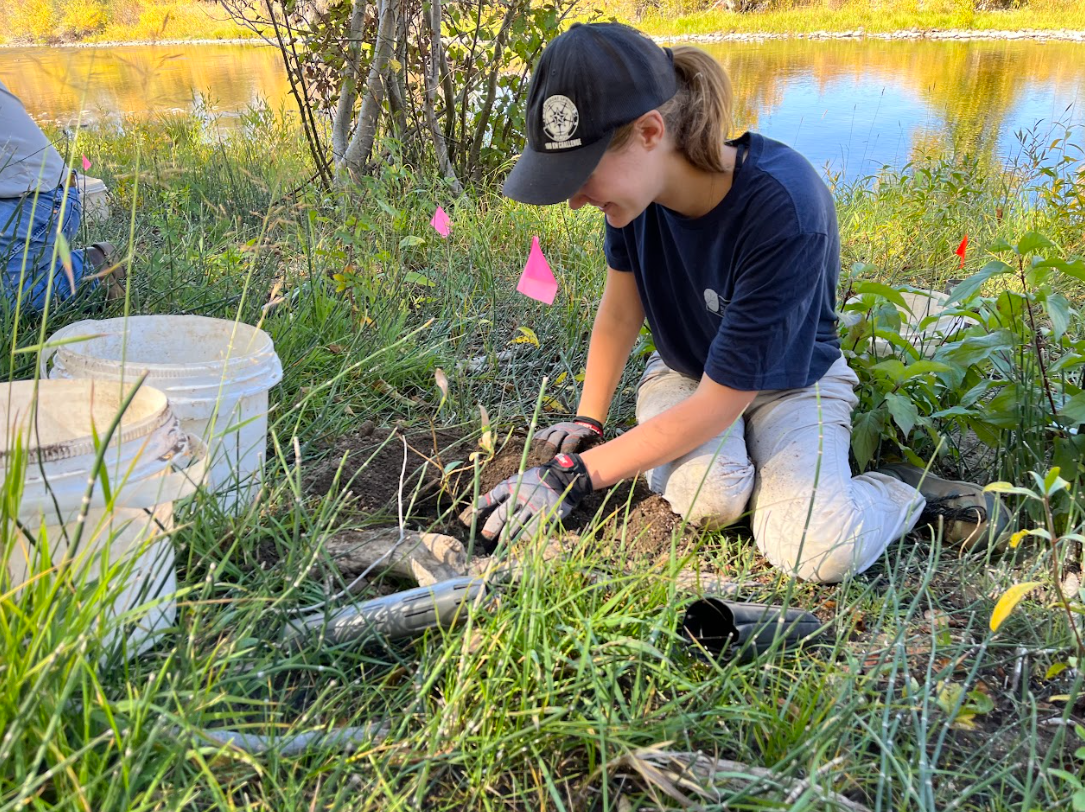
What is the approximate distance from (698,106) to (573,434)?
804mm

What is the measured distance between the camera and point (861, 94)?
907 cm

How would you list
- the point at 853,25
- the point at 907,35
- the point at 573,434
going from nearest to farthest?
the point at 573,434
the point at 907,35
the point at 853,25

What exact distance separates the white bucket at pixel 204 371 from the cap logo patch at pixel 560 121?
2.09 ft

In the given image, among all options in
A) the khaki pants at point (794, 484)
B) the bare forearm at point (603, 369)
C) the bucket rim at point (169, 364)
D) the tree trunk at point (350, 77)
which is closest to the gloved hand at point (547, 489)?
the khaki pants at point (794, 484)

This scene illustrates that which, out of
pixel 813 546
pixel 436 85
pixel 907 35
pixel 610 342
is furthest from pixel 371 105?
pixel 907 35

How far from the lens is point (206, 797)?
1062 mm

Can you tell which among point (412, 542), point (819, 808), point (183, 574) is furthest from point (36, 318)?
point (819, 808)

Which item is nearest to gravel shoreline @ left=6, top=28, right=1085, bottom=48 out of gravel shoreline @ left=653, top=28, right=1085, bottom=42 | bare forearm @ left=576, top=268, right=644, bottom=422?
gravel shoreline @ left=653, top=28, right=1085, bottom=42

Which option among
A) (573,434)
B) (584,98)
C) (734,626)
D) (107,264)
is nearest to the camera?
(734,626)

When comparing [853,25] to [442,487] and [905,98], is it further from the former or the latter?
[442,487]

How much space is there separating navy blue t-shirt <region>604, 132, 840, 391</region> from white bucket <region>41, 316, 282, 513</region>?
2.97 ft

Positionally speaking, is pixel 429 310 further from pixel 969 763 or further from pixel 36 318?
pixel 969 763

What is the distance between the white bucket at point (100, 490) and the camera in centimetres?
103

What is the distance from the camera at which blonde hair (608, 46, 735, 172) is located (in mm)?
1699
